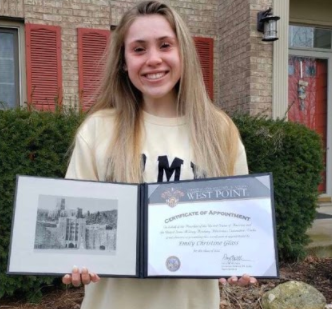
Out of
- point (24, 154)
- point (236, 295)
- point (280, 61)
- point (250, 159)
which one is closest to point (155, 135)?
point (24, 154)

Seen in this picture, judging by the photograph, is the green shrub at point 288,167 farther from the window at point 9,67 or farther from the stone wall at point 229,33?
the window at point 9,67

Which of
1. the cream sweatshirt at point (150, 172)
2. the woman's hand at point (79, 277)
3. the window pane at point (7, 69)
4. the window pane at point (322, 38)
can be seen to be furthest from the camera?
the window pane at point (322, 38)

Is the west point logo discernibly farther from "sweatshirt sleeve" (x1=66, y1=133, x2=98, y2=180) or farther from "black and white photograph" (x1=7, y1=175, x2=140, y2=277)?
"sweatshirt sleeve" (x1=66, y1=133, x2=98, y2=180)

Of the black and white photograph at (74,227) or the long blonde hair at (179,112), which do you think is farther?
the long blonde hair at (179,112)

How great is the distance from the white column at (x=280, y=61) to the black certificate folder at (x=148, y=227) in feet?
14.4

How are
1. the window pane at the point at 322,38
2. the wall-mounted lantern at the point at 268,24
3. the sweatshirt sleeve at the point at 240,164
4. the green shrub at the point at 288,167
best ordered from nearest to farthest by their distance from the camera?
the sweatshirt sleeve at the point at 240,164
the green shrub at the point at 288,167
the wall-mounted lantern at the point at 268,24
the window pane at the point at 322,38

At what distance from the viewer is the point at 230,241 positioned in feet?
4.38

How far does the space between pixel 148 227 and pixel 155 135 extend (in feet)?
1.15

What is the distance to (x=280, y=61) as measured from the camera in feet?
18.1

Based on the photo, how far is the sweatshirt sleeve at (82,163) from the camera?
56.8 inches

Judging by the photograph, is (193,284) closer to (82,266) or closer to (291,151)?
(82,266)

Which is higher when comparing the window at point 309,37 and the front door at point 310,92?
the window at point 309,37

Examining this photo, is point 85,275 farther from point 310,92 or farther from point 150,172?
point 310,92

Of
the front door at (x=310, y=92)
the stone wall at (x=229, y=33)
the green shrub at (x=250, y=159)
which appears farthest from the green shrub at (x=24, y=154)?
the front door at (x=310, y=92)
